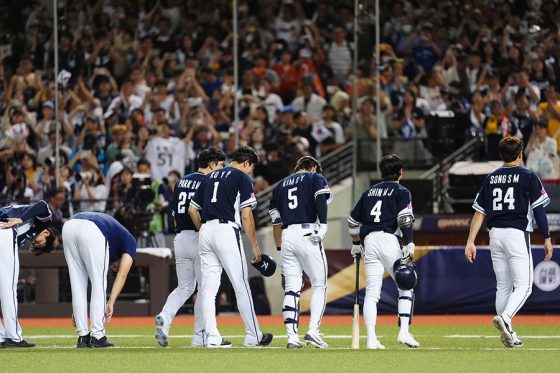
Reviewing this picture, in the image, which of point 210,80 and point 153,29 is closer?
point 210,80

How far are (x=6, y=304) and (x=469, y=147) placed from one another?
10.8 m

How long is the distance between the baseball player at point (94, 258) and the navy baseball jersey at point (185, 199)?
40.1 inches

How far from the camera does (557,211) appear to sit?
67.4 feet

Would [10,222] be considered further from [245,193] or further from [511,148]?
[511,148]

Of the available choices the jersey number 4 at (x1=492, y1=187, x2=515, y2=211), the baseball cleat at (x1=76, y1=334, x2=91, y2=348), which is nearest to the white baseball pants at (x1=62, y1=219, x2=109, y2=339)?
the baseball cleat at (x1=76, y1=334, x2=91, y2=348)

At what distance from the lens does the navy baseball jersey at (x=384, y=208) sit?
12.9 meters

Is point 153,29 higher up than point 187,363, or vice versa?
point 153,29

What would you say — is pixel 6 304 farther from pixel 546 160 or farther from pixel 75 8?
pixel 75 8

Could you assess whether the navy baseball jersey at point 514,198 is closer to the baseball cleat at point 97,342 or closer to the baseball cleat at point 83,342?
the baseball cleat at point 97,342

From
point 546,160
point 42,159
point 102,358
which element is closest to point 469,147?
point 546,160

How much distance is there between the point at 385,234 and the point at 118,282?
2735mm

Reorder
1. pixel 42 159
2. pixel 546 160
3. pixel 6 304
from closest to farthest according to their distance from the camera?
pixel 6 304 → pixel 546 160 → pixel 42 159

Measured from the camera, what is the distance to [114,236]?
12.9m

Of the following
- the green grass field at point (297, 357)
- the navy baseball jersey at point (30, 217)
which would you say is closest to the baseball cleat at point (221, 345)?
the green grass field at point (297, 357)
